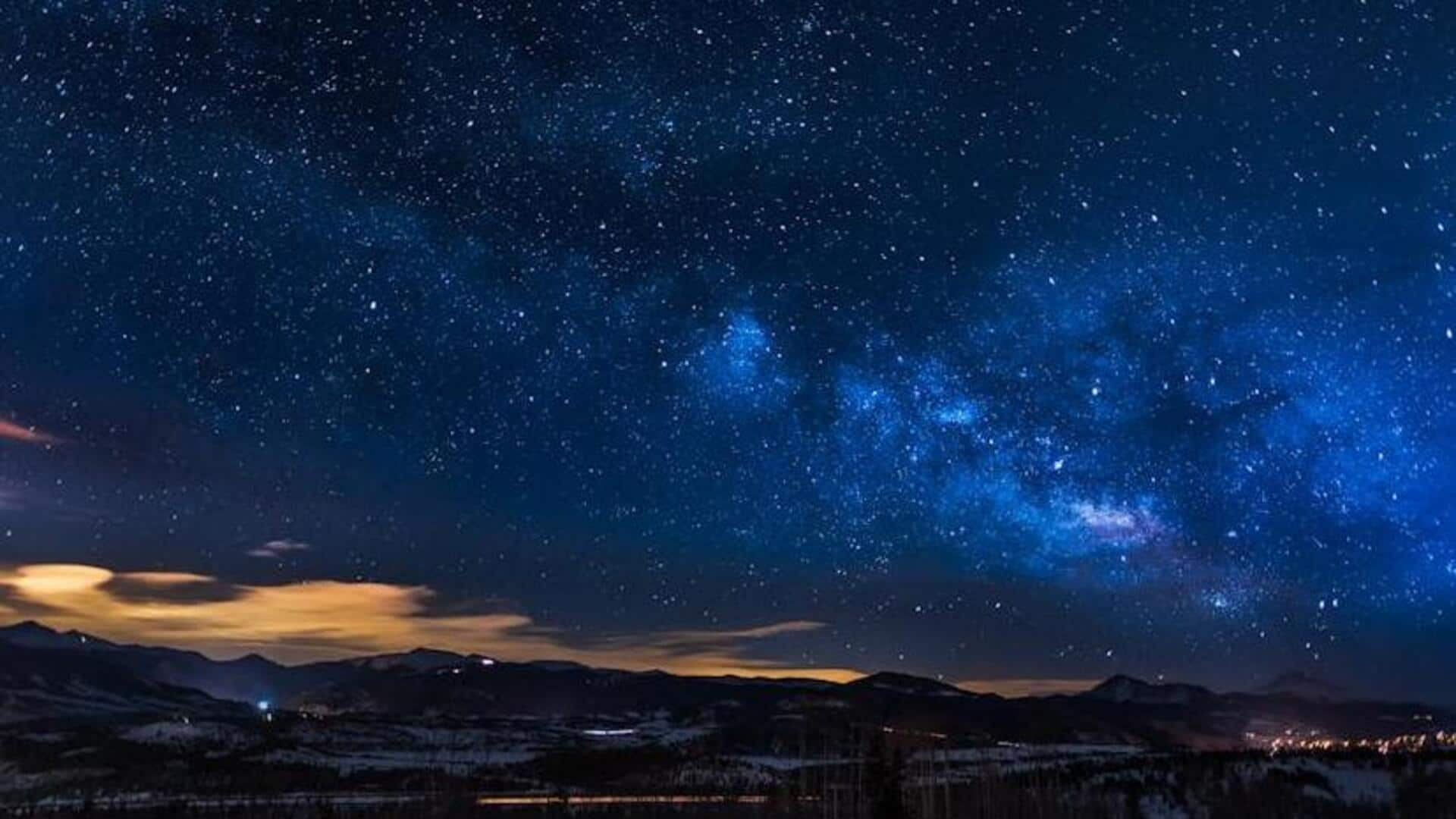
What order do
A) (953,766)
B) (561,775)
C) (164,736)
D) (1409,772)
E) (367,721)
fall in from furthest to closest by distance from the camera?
(367,721) → (164,736) → (561,775) → (953,766) → (1409,772)

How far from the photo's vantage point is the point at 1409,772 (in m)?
73.5

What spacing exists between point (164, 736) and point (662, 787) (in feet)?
228

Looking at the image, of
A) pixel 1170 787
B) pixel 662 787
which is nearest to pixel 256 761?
pixel 662 787

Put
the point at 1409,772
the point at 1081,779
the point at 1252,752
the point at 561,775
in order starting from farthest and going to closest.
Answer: the point at 561,775 → the point at 1252,752 → the point at 1081,779 → the point at 1409,772

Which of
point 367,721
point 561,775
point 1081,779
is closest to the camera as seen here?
point 1081,779

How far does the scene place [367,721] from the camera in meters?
181

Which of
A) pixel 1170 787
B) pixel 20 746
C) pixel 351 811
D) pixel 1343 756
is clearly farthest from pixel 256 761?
pixel 1343 756

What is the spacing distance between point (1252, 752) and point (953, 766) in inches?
896

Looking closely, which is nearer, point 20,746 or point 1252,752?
point 1252,752

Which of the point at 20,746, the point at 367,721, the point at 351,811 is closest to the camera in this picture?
the point at 351,811

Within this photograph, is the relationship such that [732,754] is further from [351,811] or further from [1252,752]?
[351,811]

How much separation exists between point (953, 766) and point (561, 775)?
32.8m

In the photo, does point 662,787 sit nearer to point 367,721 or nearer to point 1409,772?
point 1409,772

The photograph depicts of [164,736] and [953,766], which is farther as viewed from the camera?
[164,736]
